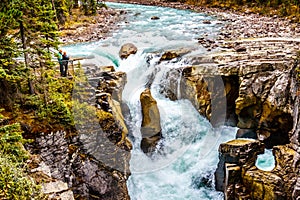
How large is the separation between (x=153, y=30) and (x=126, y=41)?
4.32 meters

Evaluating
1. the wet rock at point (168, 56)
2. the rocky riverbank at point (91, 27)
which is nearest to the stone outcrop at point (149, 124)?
the wet rock at point (168, 56)

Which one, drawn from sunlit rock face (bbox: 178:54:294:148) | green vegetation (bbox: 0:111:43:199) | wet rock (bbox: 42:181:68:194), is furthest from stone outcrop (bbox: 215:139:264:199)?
green vegetation (bbox: 0:111:43:199)

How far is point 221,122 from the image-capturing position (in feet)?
55.0

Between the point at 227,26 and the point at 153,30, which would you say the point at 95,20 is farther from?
the point at 227,26

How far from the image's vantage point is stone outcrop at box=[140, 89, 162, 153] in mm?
15417

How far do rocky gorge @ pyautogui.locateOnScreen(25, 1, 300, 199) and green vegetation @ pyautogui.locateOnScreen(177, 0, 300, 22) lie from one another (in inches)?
447

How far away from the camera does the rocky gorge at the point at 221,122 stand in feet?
39.4

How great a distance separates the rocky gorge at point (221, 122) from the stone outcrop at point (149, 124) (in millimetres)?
51

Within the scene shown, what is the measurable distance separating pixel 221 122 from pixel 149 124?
12.9ft

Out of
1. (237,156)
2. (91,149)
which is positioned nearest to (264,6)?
(237,156)

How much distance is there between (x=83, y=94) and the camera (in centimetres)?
1360

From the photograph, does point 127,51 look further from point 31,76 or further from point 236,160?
point 236,160

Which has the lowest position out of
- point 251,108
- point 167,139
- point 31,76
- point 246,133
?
point 167,139

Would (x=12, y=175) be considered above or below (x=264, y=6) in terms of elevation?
below
